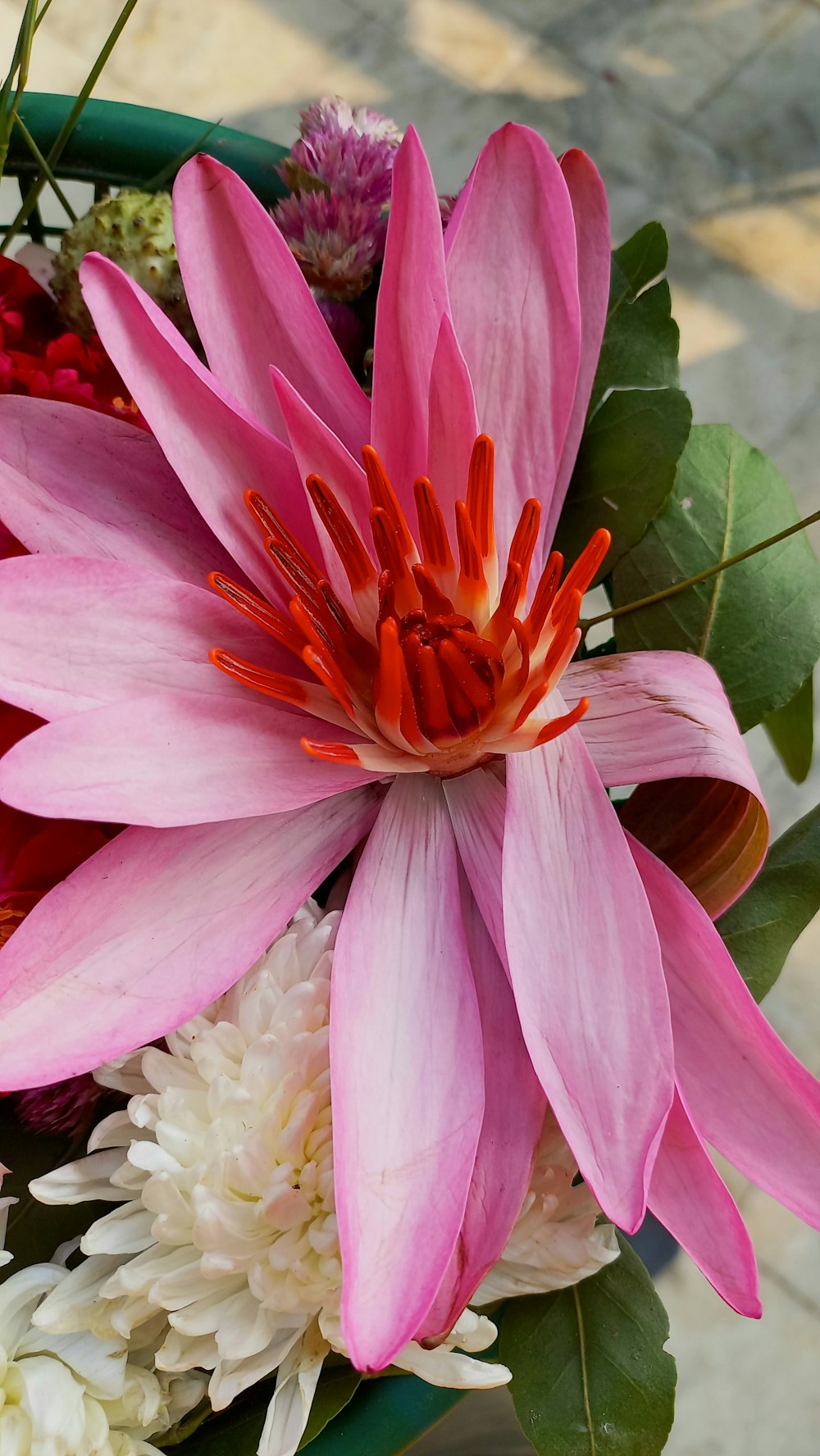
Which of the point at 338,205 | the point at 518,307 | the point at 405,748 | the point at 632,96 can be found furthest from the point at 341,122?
the point at 632,96

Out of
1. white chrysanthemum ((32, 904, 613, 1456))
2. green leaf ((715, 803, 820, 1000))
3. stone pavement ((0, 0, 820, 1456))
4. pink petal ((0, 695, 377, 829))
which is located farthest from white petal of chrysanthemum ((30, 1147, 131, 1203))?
stone pavement ((0, 0, 820, 1456))

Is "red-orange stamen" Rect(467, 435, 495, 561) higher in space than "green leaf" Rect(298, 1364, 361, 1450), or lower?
higher

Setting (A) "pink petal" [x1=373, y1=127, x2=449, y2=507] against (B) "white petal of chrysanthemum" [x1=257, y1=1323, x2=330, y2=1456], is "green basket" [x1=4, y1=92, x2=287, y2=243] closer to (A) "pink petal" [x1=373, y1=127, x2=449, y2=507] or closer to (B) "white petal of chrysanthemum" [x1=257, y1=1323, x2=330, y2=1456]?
(A) "pink petal" [x1=373, y1=127, x2=449, y2=507]

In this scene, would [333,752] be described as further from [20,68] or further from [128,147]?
[128,147]

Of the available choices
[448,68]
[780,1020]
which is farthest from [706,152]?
[780,1020]

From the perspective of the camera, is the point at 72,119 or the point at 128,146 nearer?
the point at 72,119

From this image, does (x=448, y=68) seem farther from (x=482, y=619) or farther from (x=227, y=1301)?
(x=227, y=1301)
